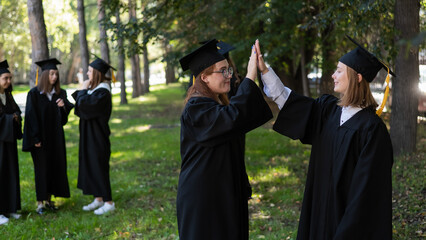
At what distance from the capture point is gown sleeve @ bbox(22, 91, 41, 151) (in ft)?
20.5

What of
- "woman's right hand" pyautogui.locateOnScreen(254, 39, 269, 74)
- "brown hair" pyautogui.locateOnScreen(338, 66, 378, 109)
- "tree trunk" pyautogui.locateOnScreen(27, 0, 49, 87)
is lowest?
"brown hair" pyautogui.locateOnScreen(338, 66, 378, 109)

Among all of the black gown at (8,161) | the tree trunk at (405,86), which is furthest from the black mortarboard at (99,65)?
the tree trunk at (405,86)

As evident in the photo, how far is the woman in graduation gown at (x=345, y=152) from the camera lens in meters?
3.05

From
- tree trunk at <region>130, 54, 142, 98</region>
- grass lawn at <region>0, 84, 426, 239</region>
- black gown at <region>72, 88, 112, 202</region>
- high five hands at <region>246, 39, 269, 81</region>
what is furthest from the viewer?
tree trunk at <region>130, 54, 142, 98</region>

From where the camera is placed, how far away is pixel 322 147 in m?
3.39

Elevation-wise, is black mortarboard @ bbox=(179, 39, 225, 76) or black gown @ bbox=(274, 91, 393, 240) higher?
black mortarboard @ bbox=(179, 39, 225, 76)

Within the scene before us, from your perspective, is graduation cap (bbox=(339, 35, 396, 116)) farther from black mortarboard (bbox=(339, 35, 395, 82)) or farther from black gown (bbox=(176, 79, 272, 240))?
black gown (bbox=(176, 79, 272, 240))

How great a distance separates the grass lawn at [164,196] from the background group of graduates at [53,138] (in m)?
0.31

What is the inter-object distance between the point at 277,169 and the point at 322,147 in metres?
5.16

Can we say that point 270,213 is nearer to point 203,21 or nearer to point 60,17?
point 203,21

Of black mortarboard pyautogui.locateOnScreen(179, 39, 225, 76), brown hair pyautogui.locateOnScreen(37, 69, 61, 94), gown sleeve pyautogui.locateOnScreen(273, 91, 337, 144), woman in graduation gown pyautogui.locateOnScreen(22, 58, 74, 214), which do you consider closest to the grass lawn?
woman in graduation gown pyautogui.locateOnScreen(22, 58, 74, 214)

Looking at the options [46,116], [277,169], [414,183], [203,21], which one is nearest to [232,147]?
[46,116]

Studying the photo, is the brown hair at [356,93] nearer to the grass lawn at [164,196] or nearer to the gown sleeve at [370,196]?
the gown sleeve at [370,196]

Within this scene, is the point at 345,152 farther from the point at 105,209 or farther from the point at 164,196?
the point at 164,196
